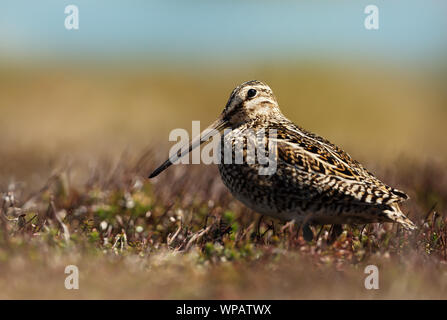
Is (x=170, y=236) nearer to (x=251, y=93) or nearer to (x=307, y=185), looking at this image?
(x=307, y=185)

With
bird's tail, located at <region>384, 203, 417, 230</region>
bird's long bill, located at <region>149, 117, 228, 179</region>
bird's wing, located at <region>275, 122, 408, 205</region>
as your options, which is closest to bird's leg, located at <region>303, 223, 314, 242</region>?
bird's wing, located at <region>275, 122, 408, 205</region>

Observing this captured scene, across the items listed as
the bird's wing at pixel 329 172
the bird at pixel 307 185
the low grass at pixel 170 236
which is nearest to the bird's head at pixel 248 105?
the bird at pixel 307 185

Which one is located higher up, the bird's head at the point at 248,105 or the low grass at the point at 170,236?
the bird's head at the point at 248,105

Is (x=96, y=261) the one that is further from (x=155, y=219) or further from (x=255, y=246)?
(x=155, y=219)

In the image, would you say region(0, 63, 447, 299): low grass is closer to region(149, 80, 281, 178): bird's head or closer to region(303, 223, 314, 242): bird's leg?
region(303, 223, 314, 242): bird's leg

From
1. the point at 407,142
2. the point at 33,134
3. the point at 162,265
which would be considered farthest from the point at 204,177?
the point at 407,142

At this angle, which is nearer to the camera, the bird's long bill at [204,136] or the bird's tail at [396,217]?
the bird's tail at [396,217]

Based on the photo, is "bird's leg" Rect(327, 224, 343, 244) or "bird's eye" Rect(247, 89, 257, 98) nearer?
"bird's leg" Rect(327, 224, 343, 244)

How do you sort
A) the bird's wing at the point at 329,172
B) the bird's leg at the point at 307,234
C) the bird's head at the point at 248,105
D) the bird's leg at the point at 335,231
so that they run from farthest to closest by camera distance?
1. the bird's head at the point at 248,105
2. the bird's leg at the point at 335,231
3. the bird's leg at the point at 307,234
4. the bird's wing at the point at 329,172

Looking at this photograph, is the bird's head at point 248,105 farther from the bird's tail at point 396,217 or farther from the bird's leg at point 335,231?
the bird's tail at point 396,217
